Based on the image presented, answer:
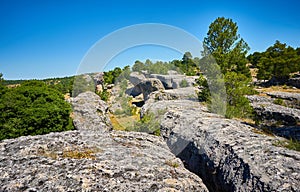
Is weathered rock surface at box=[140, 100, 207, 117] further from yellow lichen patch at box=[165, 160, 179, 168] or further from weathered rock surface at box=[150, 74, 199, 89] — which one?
weathered rock surface at box=[150, 74, 199, 89]

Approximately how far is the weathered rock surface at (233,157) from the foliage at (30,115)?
10688 mm

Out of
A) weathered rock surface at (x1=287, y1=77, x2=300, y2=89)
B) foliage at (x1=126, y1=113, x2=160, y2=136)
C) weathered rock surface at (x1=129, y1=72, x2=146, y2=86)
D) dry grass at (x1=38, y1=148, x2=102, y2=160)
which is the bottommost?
foliage at (x1=126, y1=113, x2=160, y2=136)

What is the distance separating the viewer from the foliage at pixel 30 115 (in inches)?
551

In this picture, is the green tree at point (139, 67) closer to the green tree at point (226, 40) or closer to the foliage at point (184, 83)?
the foliage at point (184, 83)

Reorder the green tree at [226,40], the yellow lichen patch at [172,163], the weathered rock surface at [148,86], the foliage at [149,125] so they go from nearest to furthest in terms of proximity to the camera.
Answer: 1. the yellow lichen patch at [172,163]
2. the foliage at [149,125]
3. the green tree at [226,40]
4. the weathered rock surface at [148,86]

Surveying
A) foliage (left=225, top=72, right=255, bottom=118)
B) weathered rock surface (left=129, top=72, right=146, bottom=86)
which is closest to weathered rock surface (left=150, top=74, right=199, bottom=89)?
weathered rock surface (left=129, top=72, right=146, bottom=86)

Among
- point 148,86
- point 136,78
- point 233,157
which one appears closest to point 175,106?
point 233,157

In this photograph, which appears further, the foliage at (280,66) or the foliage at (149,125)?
the foliage at (280,66)

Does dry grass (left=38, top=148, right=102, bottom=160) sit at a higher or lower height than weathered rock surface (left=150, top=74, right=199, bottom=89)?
lower

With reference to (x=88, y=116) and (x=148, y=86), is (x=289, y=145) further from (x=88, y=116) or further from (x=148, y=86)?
(x=148, y=86)

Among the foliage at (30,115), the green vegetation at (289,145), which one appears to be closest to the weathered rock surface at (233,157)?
the green vegetation at (289,145)

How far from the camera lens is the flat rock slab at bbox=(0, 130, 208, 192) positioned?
3.72m

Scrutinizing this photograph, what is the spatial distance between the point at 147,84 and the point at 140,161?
29.5 metres

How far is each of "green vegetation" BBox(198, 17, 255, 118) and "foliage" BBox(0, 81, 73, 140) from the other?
39.2 ft
